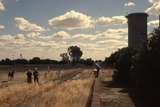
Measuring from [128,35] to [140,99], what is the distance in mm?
61875

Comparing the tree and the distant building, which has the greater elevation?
the distant building

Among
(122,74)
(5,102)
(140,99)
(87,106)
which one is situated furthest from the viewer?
(122,74)

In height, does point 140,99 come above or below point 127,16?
below

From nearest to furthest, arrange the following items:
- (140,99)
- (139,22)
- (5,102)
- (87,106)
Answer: (87,106), (140,99), (5,102), (139,22)

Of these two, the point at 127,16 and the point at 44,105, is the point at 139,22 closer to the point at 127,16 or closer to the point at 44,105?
the point at 127,16

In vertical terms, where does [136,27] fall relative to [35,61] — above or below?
above

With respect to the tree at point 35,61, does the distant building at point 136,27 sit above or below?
above

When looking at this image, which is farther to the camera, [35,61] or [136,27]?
[35,61]

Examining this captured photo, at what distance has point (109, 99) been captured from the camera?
22.3 metres

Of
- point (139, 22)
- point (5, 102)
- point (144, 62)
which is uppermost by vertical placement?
point (139, 22)

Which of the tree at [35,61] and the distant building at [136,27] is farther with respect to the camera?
the tree at [35,61]

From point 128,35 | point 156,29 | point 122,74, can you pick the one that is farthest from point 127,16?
point 156,29

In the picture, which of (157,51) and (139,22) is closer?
(157,51)

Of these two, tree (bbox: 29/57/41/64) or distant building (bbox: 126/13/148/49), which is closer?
distant building (bbox: 126/13/148/49)
